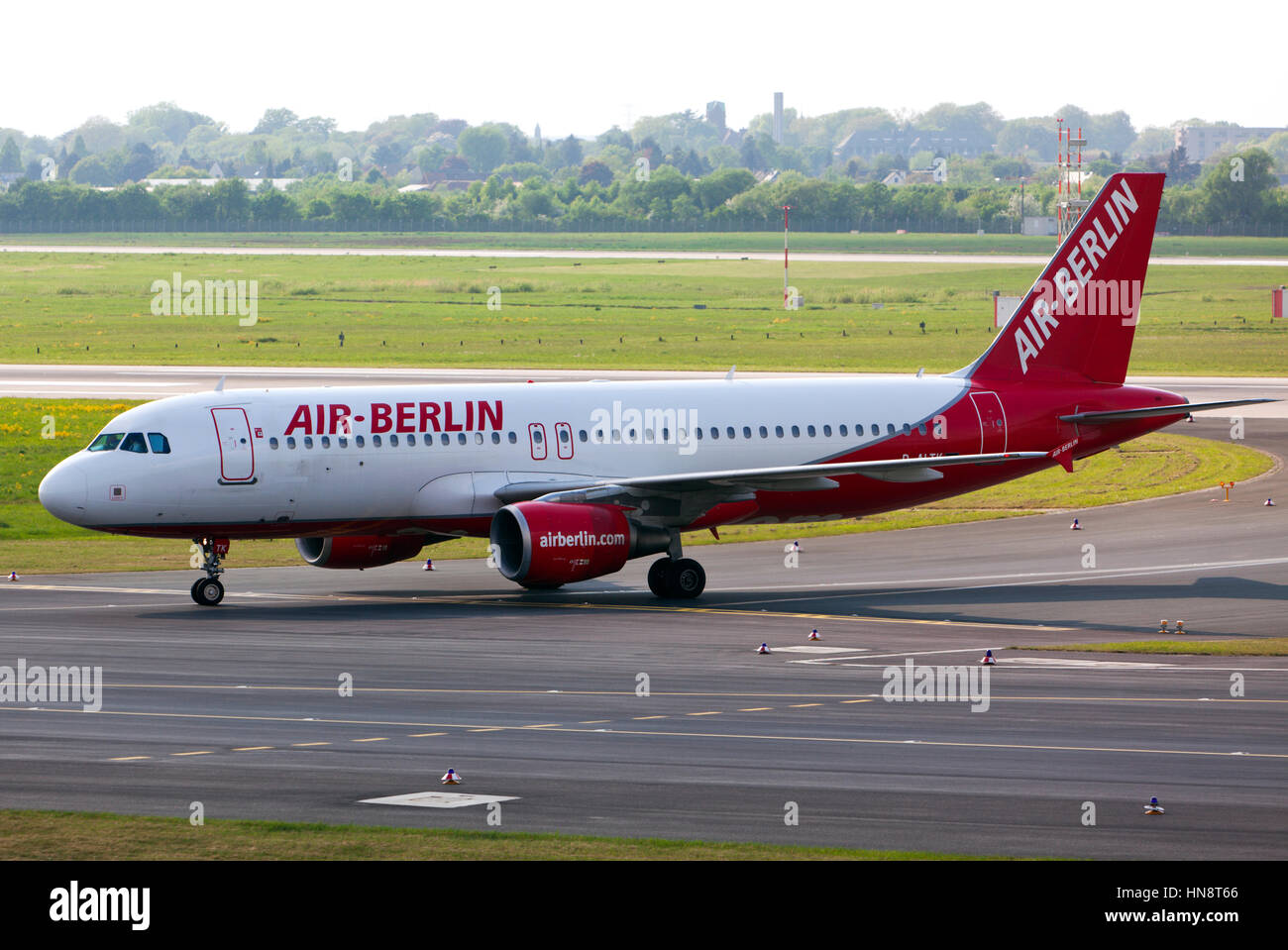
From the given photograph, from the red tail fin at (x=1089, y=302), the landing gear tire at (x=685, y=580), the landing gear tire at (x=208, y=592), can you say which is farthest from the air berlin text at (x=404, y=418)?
the red tail fin at (x=1089, y=302)

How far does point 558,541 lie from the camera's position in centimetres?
3909

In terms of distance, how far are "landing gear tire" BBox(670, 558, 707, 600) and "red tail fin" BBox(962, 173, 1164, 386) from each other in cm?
1009

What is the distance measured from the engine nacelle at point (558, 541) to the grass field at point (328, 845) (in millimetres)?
18911

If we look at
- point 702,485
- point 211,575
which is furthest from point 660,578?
point 211,575

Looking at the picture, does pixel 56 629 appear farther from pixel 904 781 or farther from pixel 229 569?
pixel 904 781

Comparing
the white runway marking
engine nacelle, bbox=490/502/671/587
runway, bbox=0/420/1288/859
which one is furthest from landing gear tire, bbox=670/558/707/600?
the white runway marking

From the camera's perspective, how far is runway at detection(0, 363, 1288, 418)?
8594cm

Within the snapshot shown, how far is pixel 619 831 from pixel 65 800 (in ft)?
22.5

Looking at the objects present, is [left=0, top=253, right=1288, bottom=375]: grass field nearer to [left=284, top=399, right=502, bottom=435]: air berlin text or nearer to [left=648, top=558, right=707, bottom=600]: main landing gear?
[left=284, top=399, right=502, bottom=435]: air berlin text

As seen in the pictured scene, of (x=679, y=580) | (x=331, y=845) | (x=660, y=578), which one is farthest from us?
(x=660, y=578)

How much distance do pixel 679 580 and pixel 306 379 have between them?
53738mm

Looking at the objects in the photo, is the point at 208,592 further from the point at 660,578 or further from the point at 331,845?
the point at 331,845

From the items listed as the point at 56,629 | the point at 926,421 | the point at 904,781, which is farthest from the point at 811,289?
the point at 904,781
